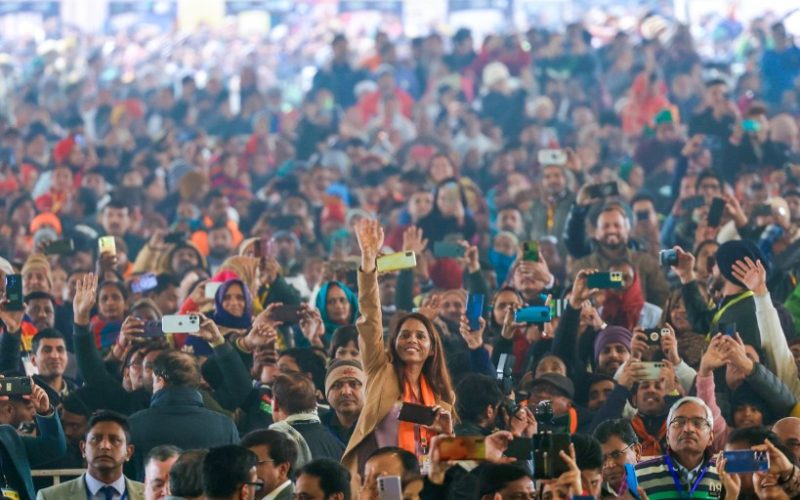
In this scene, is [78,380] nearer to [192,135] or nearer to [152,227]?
[152,227]

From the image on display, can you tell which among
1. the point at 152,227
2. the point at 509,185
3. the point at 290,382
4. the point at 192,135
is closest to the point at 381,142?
the point at 192,135

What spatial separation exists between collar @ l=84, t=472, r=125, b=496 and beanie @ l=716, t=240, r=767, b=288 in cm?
406

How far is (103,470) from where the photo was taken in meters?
9.34

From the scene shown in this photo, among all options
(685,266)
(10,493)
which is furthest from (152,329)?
(685,266)

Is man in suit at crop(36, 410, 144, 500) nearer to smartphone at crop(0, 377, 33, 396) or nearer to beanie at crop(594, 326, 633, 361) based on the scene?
smartphone at crop(0, 377, 33, 396)

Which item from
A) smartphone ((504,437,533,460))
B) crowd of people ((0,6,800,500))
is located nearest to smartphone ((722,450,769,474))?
crowd of people ((0,6,800,500))

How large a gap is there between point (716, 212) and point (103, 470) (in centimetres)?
580

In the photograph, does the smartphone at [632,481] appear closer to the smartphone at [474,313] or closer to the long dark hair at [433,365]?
the long dark hair at [433,365]

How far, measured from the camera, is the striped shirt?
925 centimetres

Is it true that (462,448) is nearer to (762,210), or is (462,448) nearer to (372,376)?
(372,376)

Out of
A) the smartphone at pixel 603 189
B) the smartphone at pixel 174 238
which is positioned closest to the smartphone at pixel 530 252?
the smartphone at pixel 603 189

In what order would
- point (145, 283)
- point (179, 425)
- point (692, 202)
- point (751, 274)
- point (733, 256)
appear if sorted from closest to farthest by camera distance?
point (179, 425), point (751, 274), point (733, 256), point (145, 283), point (692, 202)

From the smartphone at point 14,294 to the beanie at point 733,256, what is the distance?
408 centimetres

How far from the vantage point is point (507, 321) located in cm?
1174
